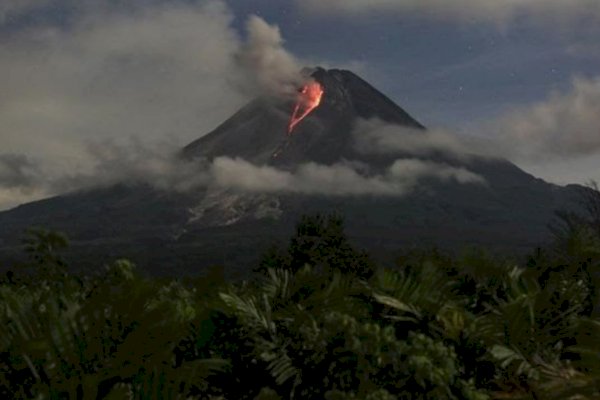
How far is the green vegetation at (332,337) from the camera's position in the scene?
4340mm

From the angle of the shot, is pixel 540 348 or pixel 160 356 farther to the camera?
pixel 540 348

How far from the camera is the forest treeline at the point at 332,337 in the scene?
432 centimetres

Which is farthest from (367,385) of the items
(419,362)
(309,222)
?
(309,222)

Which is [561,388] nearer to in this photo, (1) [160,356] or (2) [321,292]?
(1) [160,356]

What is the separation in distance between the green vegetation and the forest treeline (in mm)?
11

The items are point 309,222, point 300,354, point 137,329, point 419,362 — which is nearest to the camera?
point 137,329

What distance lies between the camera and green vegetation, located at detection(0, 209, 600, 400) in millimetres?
4340

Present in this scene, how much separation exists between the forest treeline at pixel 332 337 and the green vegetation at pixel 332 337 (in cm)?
1

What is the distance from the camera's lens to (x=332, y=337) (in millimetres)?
6996

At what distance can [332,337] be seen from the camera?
700 cm

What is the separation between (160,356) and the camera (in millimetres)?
4398

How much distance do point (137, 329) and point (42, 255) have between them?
1408cm

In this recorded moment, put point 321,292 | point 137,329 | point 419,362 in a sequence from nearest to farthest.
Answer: point 137,329 < point 419,362 < point 321,292

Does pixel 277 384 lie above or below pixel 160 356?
below
